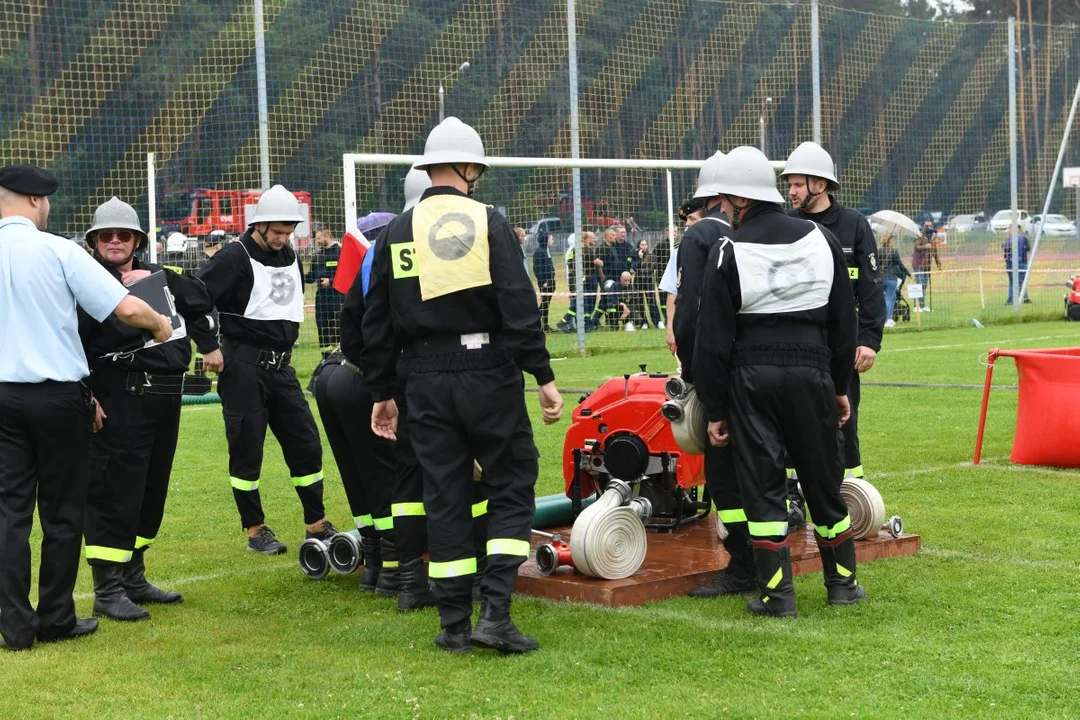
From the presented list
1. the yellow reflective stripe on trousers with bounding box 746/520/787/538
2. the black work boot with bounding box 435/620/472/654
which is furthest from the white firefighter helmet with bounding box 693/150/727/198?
the black work boot with bounding box 435/620/472/654

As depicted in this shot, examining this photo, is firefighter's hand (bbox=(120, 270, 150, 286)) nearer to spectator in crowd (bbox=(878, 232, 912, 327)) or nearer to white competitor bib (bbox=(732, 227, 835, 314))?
white competitor bib (bbox=(732, 227, 835, 314))

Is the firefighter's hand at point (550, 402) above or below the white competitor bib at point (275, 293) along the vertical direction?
below

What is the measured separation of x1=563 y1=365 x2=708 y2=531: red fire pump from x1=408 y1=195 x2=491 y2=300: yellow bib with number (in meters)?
1.82

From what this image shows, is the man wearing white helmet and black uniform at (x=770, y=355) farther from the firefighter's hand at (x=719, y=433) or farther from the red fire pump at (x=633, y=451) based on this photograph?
the red fire pump at (x=633, y=451)

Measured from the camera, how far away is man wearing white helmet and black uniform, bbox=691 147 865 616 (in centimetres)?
591

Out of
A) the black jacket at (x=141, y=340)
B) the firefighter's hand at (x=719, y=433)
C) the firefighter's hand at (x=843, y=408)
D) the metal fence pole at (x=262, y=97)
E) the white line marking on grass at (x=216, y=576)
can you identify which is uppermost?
the metal fence pole at (x=262, y=97)

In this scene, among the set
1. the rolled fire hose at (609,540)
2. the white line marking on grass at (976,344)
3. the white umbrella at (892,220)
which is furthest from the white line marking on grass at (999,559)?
the white umbrella at (892,220)

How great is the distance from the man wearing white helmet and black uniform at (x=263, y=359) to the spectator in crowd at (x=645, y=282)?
1380cm

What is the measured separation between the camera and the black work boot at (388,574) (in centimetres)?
675

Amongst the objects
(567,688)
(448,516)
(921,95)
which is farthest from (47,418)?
(921,95)

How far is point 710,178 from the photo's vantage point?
6.40 meters

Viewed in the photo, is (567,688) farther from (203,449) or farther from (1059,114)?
(1059,114)

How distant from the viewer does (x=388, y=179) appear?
19.6 m

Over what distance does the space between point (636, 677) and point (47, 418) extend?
2.72 meters
